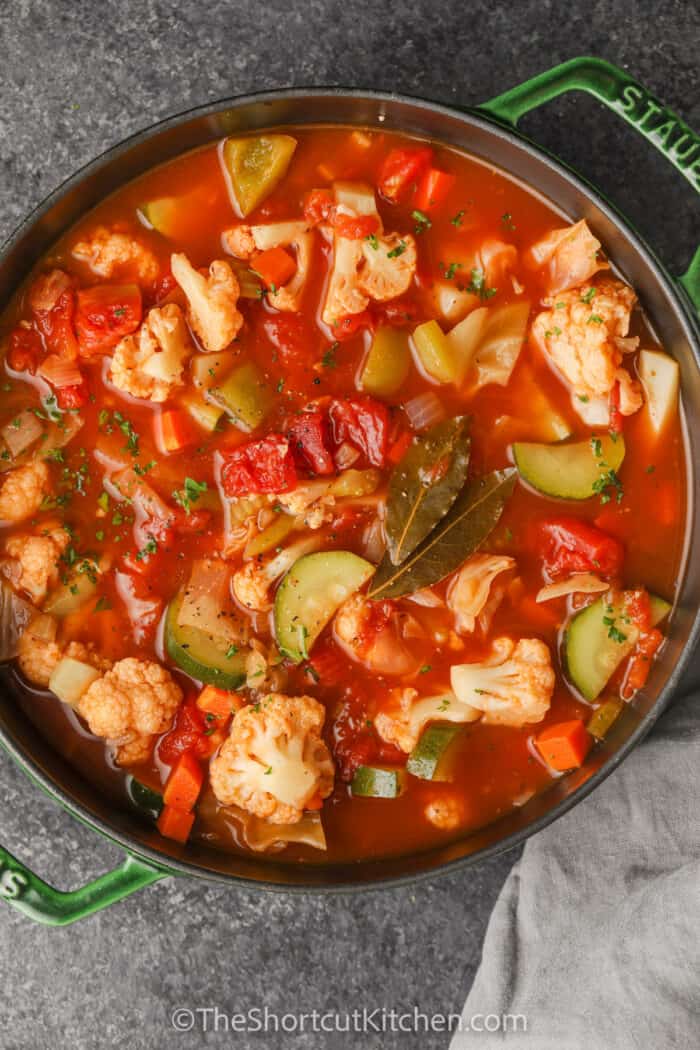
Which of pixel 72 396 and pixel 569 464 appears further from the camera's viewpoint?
pixel 569 464

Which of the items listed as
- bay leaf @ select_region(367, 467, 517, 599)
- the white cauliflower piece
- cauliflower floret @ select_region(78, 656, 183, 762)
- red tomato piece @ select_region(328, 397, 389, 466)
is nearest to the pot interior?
cauliflower floret @ select_region(78, 656, 183, 762)

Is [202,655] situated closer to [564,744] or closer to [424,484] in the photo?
[424,484]

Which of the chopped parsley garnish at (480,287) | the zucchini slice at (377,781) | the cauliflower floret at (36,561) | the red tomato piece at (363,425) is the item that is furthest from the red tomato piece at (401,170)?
the zucchini slice at (377,781)

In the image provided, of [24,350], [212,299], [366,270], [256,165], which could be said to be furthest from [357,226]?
[24,350]

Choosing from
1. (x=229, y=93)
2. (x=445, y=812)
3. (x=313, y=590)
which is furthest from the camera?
(x=229, y=93)

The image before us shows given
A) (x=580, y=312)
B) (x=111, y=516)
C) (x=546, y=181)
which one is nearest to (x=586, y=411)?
(x=580, y=312)
